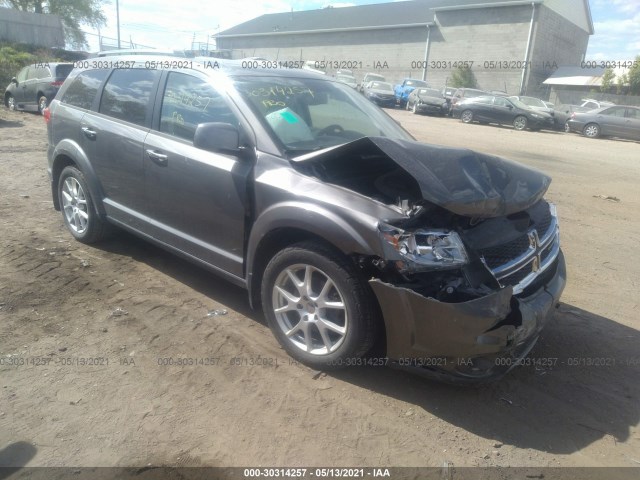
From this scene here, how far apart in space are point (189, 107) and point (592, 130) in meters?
22.3

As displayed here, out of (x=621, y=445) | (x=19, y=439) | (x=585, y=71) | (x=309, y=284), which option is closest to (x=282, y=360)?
(x=309, y=284)

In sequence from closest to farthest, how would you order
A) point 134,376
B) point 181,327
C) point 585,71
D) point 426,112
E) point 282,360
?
1. point 134,376
2. point 282,360
3. point 181,327
4. point 426,112
5. point 585,71

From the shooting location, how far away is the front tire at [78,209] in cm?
507

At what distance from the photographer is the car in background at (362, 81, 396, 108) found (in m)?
30.0

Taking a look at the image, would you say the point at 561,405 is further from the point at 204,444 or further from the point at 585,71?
the point at 585,71

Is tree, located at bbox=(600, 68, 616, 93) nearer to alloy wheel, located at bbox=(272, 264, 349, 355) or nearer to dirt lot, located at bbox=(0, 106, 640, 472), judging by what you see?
dirt lot, located at bbox=(0, 106, 640, 472)

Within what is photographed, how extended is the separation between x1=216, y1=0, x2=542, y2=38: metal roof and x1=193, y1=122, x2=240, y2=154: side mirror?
39.5 m

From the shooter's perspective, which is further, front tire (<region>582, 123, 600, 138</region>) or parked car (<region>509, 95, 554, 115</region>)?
parked car (<region>509, 95, 554, 115</region>)

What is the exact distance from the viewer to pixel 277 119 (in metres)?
3.68

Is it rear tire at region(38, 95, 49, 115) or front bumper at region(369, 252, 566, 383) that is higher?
rear tire at region(38, 95, 49, 115)

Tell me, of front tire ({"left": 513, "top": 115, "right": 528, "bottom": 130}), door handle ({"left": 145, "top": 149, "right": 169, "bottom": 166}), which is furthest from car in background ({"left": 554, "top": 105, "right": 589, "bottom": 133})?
door handle ({"left": 145, "top": 149, "right": 169, "bottom": 166})

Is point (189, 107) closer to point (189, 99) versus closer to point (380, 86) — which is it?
point (189, 99)

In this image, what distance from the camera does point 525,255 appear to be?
3.11m

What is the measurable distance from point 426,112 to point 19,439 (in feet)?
87.1
